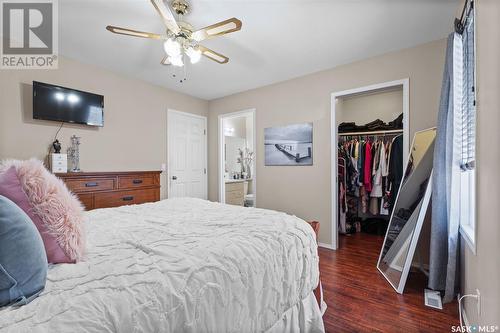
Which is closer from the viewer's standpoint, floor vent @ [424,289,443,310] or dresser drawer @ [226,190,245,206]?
floor vent @ [424,289,443,310]

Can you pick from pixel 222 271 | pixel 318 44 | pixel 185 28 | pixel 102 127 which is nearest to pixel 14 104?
pixel 102 127

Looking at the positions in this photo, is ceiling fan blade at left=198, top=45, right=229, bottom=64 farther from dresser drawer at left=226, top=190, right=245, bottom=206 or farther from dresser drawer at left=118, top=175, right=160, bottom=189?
dresser drawer at left=226, top=190, right=245, bottom=206

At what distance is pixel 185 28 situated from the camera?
198 centimetres

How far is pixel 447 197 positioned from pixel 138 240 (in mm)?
2227

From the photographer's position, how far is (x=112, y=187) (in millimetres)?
2744

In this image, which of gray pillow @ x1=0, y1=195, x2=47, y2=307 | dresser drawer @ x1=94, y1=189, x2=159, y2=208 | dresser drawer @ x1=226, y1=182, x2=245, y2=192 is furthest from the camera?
dresser drawer @ x1=226, y1=182, x2=245, y2=192

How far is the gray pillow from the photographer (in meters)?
0.62

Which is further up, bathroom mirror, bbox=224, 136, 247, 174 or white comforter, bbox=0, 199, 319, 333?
bathroom mirror, bbox=224, 136, 247, 174

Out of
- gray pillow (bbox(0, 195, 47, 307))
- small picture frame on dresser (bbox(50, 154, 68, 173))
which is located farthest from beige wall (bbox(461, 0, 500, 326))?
small picture frame on dresser (bbox(50, 154, 68, 173))

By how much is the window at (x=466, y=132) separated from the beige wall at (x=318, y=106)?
0.74 meters

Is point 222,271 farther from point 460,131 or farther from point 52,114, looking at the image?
point 52,114

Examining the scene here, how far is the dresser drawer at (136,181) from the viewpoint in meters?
2.84

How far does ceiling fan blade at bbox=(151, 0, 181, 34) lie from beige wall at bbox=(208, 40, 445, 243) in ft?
6.77

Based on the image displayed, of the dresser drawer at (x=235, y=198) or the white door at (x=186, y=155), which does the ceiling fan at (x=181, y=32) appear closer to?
the white door at (x=186, y=155)
